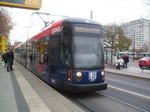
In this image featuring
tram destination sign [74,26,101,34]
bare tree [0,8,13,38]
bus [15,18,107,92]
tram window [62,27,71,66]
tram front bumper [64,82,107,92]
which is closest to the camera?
tram front bumper [64,82,107,92]

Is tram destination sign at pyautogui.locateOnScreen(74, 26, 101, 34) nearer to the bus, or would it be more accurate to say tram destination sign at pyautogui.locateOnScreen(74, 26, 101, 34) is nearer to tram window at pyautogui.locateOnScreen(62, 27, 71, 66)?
the bus

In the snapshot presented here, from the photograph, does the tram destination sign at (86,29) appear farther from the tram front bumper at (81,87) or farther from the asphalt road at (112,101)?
the asphalt road at (112,101)

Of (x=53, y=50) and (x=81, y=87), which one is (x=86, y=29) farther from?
(x=81, y=87)

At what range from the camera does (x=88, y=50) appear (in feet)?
38.1

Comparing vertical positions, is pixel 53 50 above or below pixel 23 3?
below

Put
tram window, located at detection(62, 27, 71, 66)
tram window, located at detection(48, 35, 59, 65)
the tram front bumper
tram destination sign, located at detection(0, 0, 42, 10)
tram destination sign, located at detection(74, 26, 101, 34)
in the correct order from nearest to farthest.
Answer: the tram front bumper < tram window, located at detection(62, 27, 71, 66) < tram destination sign, located at detection(74, 26, 101, 34) < tram window, located at detection(48, 35, 59, 65) < tram destination sign, located at detection(0, 0, 42, 10)

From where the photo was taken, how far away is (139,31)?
401 ft

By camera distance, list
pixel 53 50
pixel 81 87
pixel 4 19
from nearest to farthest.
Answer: pixel 81 87, pixel 53 50, pixel 4 19

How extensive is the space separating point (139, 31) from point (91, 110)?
11709 cm

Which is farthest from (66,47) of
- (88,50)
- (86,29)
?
(86,29)

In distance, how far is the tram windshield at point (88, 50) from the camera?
11352 mm

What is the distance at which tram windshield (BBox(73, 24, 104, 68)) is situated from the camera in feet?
37.2

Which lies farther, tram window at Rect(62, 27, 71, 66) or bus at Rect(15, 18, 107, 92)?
tram window at Rect(62, 27, 71, 66)

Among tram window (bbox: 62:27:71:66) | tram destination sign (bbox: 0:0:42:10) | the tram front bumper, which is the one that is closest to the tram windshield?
tram window (bbox: 62:27:71:66)
